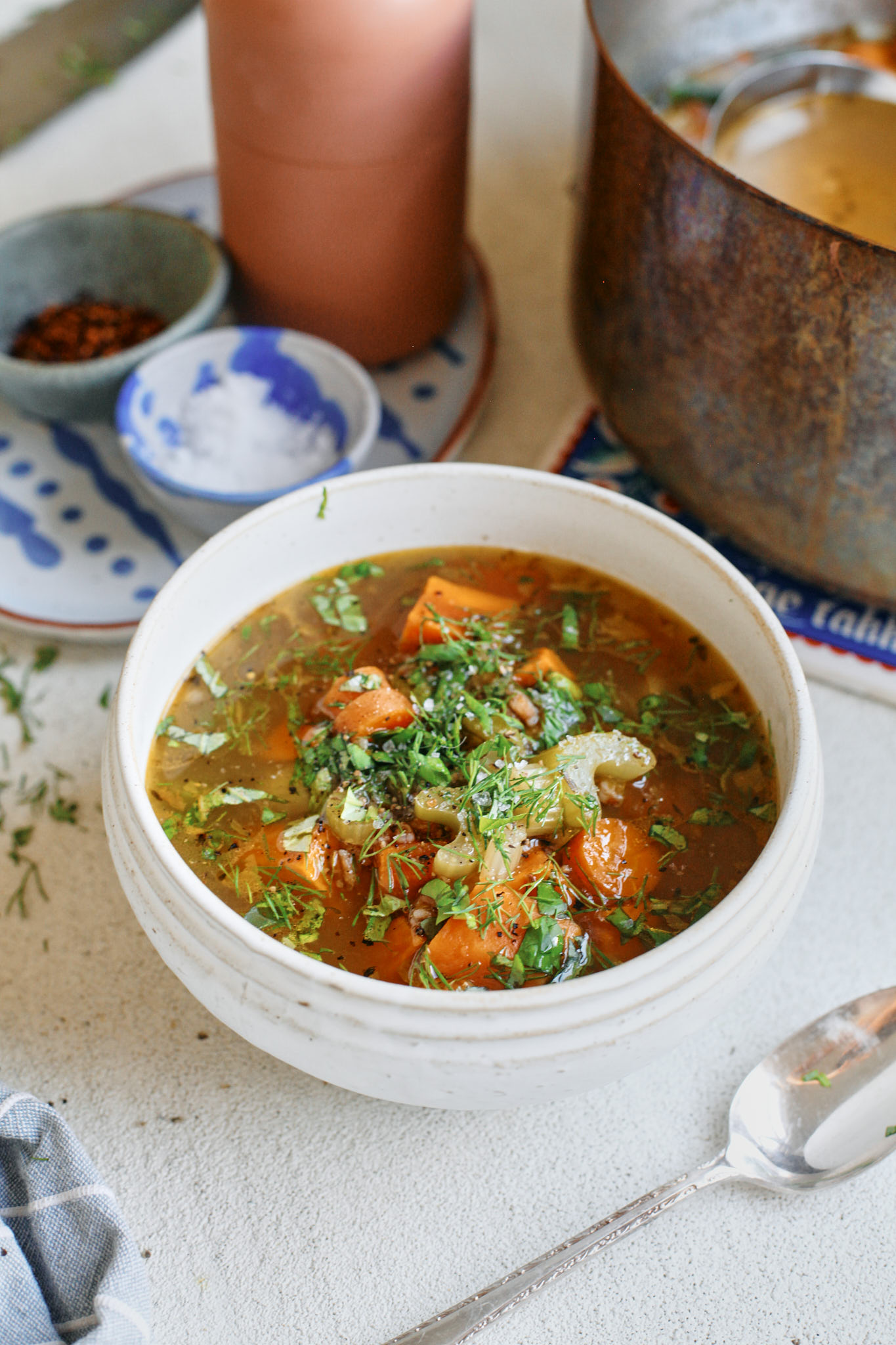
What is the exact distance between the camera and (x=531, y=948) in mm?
904

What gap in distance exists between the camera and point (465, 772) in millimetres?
989

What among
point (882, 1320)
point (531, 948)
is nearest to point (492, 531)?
point (531, 948)

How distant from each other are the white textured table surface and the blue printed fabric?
0.21ft

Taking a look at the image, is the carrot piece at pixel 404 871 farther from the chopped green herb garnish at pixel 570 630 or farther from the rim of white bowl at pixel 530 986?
the chopped green herb garnish at pixel 570 630

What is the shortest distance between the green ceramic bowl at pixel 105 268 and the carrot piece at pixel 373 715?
75 cm

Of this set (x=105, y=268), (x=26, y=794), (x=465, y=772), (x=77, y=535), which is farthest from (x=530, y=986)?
(x=105, y=268)

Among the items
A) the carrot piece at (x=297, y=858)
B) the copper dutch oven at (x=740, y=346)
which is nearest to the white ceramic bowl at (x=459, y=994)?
the carrot piece at (x=297, y=858)

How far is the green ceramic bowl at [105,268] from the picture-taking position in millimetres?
1618

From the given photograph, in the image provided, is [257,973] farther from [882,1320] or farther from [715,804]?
[882,1320]

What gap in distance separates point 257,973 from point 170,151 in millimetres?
1733

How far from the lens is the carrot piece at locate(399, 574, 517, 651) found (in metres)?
1.15

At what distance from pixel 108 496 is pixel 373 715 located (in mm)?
723

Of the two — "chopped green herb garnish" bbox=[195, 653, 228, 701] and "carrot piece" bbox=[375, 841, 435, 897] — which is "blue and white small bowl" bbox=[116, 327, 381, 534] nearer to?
"chopped green herb garnish" bbox=[195, 653, 228, 701]

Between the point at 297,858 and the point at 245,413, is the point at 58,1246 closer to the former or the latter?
the point at 297,858
